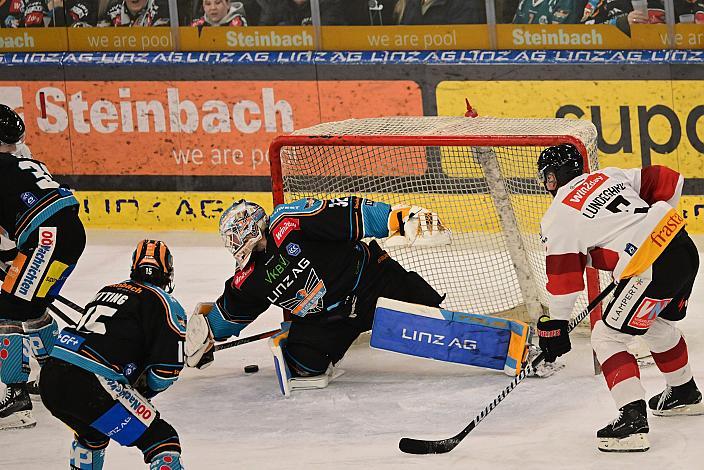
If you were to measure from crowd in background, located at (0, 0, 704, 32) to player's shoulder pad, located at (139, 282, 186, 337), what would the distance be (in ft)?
14.0

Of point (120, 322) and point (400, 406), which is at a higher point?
point (120, 322)

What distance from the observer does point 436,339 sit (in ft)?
18.2

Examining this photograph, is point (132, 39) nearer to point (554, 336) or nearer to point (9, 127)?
point (9, 127)

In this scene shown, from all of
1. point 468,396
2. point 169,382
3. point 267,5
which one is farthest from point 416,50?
point 169,382

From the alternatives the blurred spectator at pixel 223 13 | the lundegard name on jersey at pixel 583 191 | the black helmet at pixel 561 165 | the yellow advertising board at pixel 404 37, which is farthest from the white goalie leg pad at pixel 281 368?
the blurred spectator at pixel 223 13

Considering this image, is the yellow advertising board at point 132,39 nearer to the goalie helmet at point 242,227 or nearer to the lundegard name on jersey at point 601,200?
the goalie helmet at point 242,227

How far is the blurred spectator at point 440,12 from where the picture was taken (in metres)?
8.09

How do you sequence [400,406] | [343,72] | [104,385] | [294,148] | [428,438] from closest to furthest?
[104,385] < [428,438] < [400,406] < [294,148] < [343,72]

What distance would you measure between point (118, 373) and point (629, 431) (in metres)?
1.72

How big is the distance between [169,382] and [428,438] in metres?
1.15

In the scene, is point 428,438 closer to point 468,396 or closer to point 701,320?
point 468,396

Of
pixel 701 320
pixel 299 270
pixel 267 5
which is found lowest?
pixel 701 320

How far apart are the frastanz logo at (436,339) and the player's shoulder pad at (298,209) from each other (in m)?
0.62

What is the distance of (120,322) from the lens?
13.7 feet
